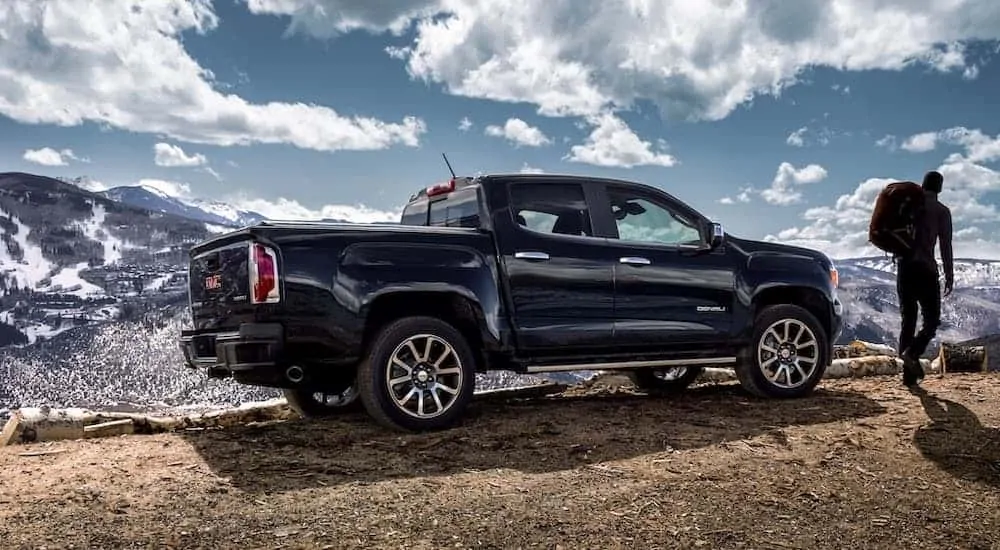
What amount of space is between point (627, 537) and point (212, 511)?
223 centimetres

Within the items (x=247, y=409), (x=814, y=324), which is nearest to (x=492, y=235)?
(x=247, y=409)

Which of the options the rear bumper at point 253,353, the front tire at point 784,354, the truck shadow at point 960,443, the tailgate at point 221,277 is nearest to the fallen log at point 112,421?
the tailgate at point 221,277

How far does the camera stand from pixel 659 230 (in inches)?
292

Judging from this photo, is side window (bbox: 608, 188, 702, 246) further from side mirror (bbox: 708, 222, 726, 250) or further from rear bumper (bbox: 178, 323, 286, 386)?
rear bumper (bbox: 178, 323, 286, 386)

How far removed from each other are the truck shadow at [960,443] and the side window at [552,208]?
3.13 meters

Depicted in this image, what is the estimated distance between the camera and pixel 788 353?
7.80 meters

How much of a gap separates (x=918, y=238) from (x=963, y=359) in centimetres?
290

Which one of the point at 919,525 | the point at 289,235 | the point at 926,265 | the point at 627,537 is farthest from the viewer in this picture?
the point at 926,265

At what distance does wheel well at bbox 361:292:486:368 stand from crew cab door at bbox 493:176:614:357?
0.35m

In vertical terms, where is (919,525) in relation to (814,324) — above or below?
below

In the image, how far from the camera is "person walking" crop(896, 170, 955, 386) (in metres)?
8.11

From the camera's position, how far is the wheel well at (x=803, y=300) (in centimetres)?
789

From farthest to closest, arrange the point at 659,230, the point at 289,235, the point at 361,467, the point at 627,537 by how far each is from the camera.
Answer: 1. the point at 659,230
2. the point at 289,235
3. the point at 361,467
4. the point at 627,537

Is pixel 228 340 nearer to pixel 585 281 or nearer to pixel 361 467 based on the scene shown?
pixel 361 467
